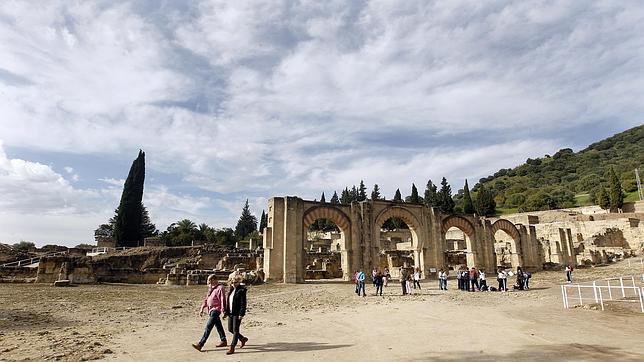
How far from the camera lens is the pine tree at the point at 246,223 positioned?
237 feet

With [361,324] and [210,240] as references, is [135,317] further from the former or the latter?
[210,240]

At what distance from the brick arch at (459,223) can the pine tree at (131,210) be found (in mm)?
33615

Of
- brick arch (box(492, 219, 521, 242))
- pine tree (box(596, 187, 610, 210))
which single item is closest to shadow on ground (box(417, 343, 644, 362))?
brick arch (box(492, 219, 521, 242))

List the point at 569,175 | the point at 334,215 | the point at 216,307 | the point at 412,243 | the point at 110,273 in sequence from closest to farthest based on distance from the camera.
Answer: the point at 216,307 < the point at 110,273 < the point at 334,215 < the point at 412,243 < the point at 569,175

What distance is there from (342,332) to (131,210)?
42.9 metres

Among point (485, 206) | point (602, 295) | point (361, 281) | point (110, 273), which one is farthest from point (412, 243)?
point (485, 206)

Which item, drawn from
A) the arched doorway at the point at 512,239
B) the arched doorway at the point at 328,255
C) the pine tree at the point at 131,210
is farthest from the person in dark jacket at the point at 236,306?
the pine tree at the point at 131,210

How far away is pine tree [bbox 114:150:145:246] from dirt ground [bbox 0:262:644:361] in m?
33.8

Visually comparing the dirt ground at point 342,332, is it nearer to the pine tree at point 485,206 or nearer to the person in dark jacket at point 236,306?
the person in dark jacket at point 236,306

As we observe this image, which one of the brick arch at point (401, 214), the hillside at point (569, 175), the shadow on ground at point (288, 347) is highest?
the hillside at point (569, 175)

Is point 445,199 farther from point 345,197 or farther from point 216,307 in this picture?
point 216,307

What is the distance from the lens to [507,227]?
30.7 meters

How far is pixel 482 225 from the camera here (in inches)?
1128

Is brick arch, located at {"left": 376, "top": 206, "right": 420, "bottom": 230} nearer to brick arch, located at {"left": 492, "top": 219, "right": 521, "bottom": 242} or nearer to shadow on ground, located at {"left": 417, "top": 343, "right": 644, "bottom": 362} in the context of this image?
brick arch, located at {"left": 492, "top": 219, "right": 521, "bottom": 242}
